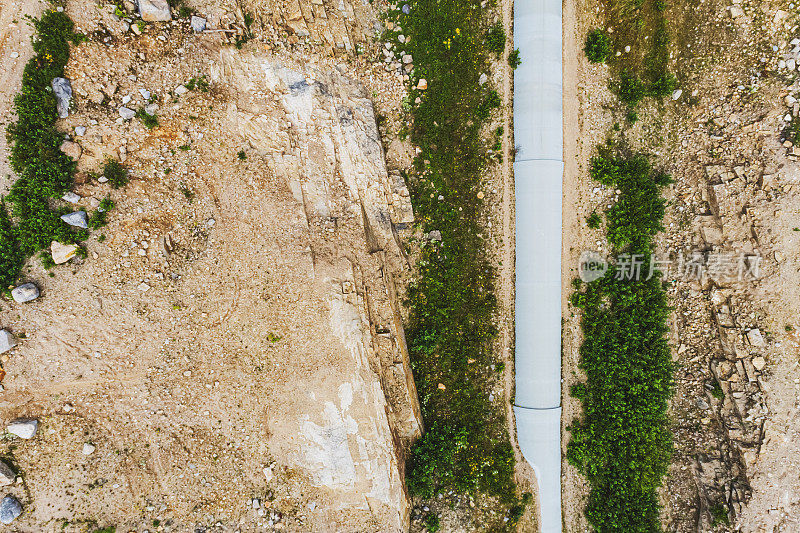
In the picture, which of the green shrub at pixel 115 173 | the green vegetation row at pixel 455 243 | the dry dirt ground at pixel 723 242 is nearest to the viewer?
the green shrub at pixel 115 173

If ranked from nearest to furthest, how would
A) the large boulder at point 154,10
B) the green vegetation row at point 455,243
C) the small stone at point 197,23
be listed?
the large boulder at point 154,10
the small stone at point 197,23
the green vegetation row at point 455,243

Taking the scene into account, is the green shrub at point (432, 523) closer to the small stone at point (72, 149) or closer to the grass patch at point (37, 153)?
the grass patch at point (37, 153)

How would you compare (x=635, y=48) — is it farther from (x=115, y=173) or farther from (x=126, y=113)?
(x=115, y=173)

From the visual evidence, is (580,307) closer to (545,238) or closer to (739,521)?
(545,238)

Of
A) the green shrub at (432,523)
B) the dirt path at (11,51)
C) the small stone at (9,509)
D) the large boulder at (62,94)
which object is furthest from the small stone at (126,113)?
the green shrub at (432,523)

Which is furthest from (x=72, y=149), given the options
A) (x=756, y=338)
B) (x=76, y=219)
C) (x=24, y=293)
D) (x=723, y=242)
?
(x=756, y=338)

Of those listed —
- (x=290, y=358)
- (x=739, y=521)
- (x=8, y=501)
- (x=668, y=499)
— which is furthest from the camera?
(x=668, y=499)

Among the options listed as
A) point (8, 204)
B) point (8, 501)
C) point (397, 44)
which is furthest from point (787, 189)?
point (8, 501)

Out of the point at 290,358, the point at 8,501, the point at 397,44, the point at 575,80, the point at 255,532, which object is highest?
the point at 397,44
